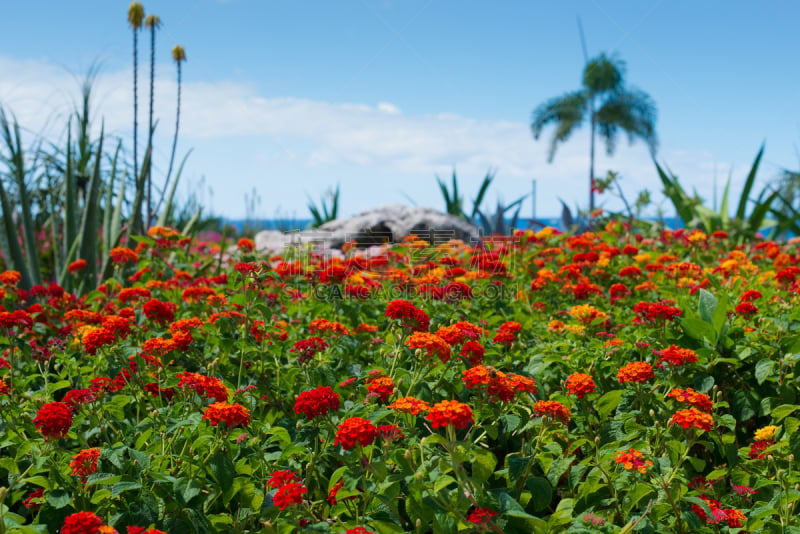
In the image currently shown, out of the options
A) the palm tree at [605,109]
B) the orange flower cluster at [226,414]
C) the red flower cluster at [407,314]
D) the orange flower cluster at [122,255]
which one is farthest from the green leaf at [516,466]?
the palm tree at [605,109]

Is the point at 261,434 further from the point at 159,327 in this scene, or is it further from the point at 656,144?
the point at 656,144

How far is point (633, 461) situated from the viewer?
1.67 m

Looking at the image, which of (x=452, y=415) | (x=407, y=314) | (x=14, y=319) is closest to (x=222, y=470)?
(x=452, y=415)

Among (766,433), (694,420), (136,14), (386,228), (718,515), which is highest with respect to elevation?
(136,14)

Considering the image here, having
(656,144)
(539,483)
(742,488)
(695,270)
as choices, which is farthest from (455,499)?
(656,144)

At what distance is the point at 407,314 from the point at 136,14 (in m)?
6.02

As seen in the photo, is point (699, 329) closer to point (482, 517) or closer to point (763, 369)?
point (763, 369)

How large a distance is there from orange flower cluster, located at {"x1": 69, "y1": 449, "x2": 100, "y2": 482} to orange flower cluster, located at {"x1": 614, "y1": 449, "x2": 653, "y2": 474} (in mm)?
1425

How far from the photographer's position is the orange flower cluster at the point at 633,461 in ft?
5.41

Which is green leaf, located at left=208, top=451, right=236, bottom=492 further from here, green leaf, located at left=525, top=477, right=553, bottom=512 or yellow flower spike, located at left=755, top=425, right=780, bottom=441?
yellow flower spike, located at left=755, top=425, right=780, bottom=441

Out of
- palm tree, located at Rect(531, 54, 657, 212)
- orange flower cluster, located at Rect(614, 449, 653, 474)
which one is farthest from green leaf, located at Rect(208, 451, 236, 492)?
palm tree, located at Rect(531, 54, 657, 212)

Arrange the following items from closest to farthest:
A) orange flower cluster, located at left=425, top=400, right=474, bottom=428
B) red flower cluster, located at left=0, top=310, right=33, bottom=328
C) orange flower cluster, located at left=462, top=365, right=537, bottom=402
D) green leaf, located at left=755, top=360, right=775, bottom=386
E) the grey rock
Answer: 1. orange flower cluster, located at left=425, top=400, right=474, bottom=428
2. orange flower cluster, located at left=462, top=365, right=537, bottom=402
3. green leaf, located at left=755, top=360, right=775, bottom=386
4. red flower cluster, located at left=0, top=310, right=33, bottom=328
5. the grey rock

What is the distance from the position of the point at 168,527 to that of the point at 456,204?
8.96 meters

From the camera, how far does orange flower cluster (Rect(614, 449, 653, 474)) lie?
1.65m
